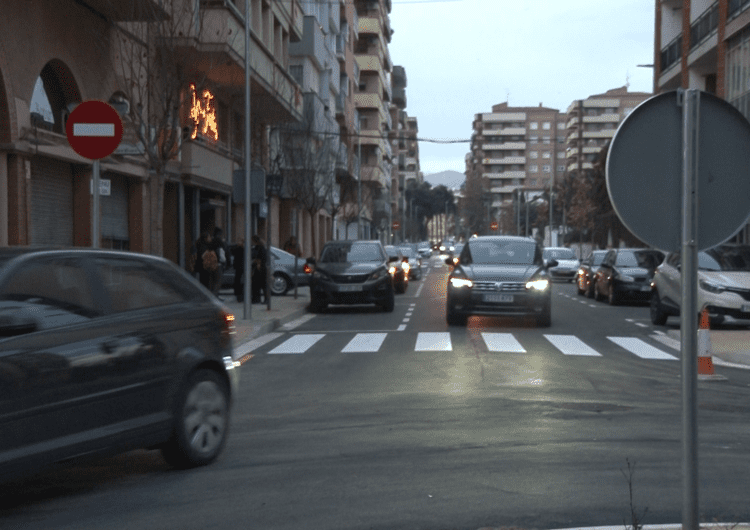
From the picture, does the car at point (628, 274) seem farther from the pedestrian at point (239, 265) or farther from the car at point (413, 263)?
the car at point (413, 263)

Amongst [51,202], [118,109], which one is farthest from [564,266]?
[51,202]

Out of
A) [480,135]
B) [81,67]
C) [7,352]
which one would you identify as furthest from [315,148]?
[480,135]

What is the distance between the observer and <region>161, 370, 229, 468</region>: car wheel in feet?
22.4

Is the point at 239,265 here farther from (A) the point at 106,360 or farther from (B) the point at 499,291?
(A) the point at 106,360

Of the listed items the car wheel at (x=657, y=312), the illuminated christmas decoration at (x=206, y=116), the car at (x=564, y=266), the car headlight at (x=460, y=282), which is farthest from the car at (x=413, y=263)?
the car headlight at (x=460, y=282)

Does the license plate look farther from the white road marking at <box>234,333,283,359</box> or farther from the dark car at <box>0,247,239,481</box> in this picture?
the dark car at <box>0,247,239,481</box>

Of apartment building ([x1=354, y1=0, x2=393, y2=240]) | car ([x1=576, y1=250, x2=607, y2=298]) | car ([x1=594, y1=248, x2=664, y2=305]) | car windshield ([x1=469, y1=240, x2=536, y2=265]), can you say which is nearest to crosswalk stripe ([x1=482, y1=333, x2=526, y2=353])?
car windshield ([x1=469, y1=240, x2=536, y2=265])

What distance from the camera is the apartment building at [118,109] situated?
17.3m

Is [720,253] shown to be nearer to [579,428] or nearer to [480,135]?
[579,428]

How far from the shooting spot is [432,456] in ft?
24.0

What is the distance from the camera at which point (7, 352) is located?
5375 millimetres

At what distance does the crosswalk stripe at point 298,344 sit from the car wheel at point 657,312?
6.88 meters

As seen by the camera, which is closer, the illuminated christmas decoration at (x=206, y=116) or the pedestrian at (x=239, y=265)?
the pedestrian at (x=239, y=265)

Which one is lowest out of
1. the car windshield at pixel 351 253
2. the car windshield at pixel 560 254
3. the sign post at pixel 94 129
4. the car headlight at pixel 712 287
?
the car windshield at pixel 560 254
